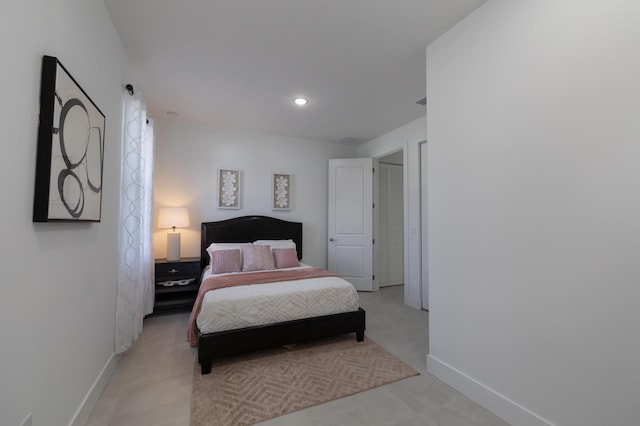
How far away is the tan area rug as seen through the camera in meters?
1.73

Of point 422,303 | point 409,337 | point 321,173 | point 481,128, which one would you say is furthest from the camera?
point 321,173

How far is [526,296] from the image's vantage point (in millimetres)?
1550

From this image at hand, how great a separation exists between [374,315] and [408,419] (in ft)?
6.14

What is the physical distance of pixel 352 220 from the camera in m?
4.71

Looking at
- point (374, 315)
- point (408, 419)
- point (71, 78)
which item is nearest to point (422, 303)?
point (374, 315)

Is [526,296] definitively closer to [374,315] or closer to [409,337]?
[409,337]

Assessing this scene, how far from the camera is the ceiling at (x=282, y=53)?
6.08 ft

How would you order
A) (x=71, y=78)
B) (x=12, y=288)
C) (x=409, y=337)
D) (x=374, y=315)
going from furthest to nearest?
(x=374, y=315) → (x=409, y=337) → (x=71, y=78) → (x=12, y=288)

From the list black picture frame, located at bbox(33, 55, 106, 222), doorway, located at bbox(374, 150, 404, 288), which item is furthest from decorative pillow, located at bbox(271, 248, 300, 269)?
black picture frame, located at bbox(33, 55, 106, 222)

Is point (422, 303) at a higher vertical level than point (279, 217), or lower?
lower

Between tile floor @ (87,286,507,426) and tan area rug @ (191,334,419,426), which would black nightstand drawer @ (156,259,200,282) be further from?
tan area rug @ (191,334,419,426)

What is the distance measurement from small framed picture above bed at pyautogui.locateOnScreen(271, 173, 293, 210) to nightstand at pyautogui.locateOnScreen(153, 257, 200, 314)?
1556 millimetres

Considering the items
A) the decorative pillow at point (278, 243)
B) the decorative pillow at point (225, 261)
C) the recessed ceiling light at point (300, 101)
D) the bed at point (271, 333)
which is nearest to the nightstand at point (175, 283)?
the decorative pillow at point (225, 261)

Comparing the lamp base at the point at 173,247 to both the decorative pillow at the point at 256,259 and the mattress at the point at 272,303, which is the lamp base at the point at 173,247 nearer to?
the decorative pillow at the point at 256,259
